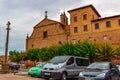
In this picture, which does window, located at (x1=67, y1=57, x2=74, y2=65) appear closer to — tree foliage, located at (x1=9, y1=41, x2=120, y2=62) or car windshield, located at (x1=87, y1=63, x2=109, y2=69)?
car windshield, located at (x1=87, y1=63, x2=109, y2=69)

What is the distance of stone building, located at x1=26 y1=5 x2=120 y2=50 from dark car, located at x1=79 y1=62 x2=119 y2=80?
1351 inches

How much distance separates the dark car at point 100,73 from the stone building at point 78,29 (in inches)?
1351

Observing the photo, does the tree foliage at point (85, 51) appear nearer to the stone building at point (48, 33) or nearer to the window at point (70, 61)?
the stone building at point (48, 33)

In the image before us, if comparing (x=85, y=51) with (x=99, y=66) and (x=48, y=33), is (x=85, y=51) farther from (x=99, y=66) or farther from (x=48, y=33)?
(x=99, y=66)

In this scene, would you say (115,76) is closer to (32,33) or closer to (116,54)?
(116,54)

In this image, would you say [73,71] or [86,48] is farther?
[86,48]

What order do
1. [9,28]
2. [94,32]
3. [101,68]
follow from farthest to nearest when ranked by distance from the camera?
[94,32] → [9,28] → [101,68]

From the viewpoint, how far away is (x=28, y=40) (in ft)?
209

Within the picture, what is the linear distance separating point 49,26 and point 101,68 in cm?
4595

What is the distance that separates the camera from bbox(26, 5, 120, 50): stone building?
49.1 metres

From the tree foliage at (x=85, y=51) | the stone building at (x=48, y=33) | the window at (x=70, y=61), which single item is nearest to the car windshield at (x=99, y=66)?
the window at (x=70, y=61)

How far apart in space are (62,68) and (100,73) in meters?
3.42

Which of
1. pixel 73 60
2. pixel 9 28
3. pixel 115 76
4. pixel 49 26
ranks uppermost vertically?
pixel 49 26

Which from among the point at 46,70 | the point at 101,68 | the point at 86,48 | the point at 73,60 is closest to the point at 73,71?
the point at 73,60
